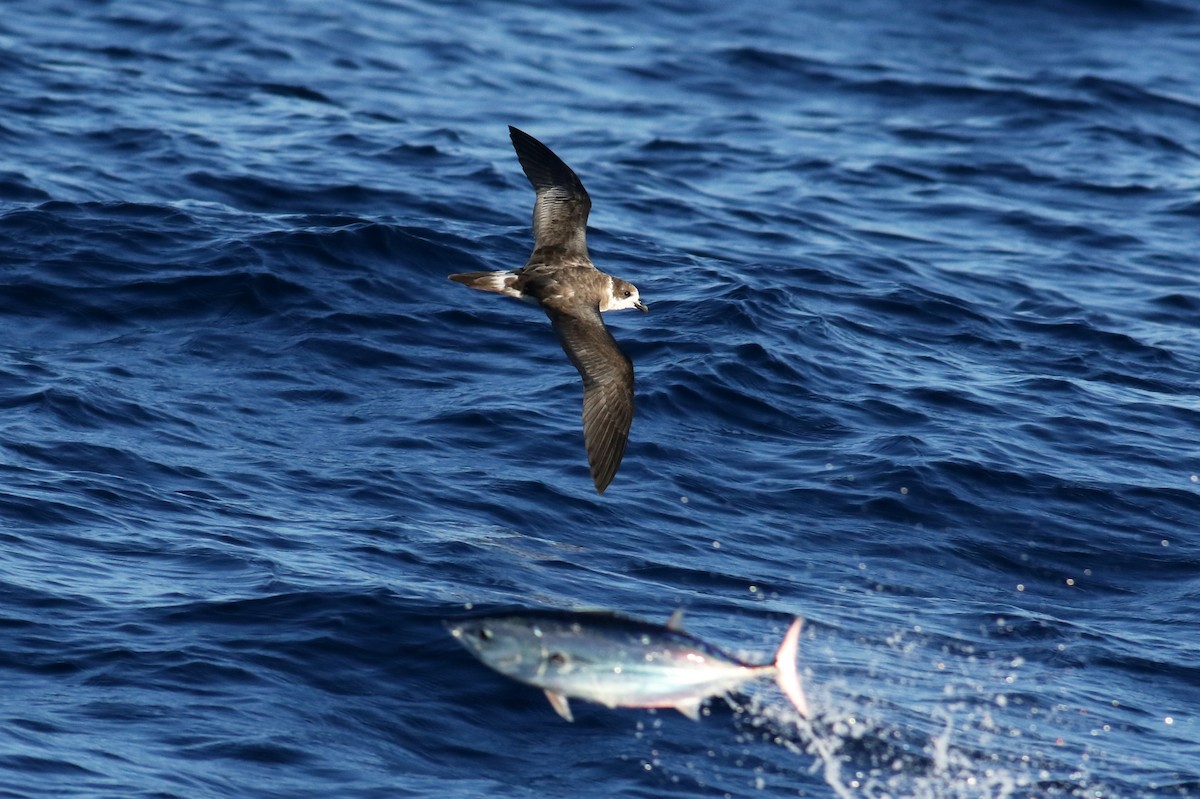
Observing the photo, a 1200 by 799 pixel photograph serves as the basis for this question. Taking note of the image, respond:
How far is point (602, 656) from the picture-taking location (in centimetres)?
611

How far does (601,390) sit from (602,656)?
3.60m

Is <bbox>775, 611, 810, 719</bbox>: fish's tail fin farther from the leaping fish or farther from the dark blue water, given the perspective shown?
the dark blue water

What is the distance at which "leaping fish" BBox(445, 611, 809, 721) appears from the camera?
19.9 feet

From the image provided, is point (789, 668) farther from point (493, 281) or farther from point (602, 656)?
point (493, 281)

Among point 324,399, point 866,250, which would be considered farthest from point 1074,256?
point 324,399

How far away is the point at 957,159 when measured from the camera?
813 inches

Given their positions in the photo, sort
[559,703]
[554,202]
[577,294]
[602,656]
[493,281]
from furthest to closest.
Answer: [554,202] → [577,294] → [493,281] → [559,703] → [602,656]

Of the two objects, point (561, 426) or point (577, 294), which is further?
point (561, 426)

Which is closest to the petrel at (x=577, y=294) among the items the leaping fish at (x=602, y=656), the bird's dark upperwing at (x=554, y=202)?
the bird's dark upperwing at (x=554, y=202)

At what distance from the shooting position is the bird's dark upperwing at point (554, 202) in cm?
1101

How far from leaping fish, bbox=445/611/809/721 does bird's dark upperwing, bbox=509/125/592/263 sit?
16.9 ft

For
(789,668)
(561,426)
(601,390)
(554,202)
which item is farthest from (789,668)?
(561,426)

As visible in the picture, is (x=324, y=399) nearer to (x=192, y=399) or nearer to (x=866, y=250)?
(x=192, y=399)

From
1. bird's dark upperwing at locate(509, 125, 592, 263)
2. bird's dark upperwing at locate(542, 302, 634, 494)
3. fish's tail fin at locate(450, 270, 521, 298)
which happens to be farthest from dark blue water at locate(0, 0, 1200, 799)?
bird's dark upperwing at locate(509, 125, 592, 263)
